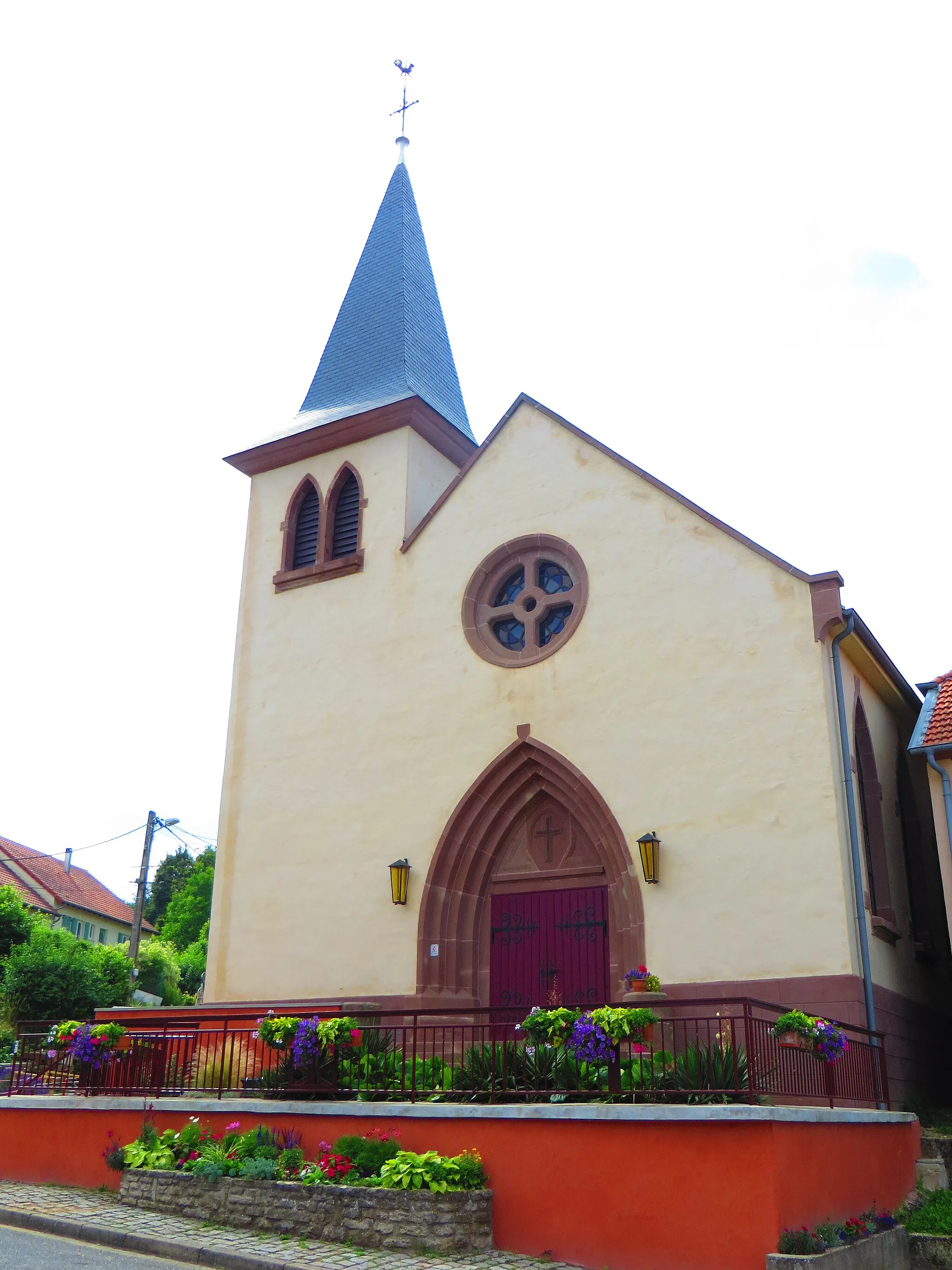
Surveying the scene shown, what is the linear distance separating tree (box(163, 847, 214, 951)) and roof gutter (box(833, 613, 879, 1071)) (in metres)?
51.1

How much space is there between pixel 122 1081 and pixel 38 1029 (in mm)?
11417

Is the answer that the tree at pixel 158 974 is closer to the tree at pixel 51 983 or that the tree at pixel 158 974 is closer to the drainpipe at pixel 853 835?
the tree at pixel 51 983

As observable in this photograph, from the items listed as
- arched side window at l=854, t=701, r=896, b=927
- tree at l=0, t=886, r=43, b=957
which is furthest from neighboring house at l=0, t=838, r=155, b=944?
arched side window at l=854, t=701, r=896, b=927

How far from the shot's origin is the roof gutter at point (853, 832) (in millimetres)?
11461

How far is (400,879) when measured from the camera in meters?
14.4

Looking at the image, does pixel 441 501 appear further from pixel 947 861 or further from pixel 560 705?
pixel 947 861

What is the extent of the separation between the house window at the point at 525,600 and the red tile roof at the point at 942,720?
4314mm

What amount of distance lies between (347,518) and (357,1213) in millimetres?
10741

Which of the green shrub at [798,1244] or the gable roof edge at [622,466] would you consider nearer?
the green shrub at [798,1244]

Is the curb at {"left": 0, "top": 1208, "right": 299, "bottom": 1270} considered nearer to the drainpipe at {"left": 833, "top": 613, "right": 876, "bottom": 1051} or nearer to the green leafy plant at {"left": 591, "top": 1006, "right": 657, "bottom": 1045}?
the green leafy plant at {"left": 591, "top": 1006, "right": 657, "bottom": 1045}

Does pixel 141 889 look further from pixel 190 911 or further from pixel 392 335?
pixel 190 911

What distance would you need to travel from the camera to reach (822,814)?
11812 mm

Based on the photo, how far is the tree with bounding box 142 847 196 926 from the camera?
66.8 meters

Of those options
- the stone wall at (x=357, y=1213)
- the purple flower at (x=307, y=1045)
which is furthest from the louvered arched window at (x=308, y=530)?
the stone wall at (x=357, y=1213)
